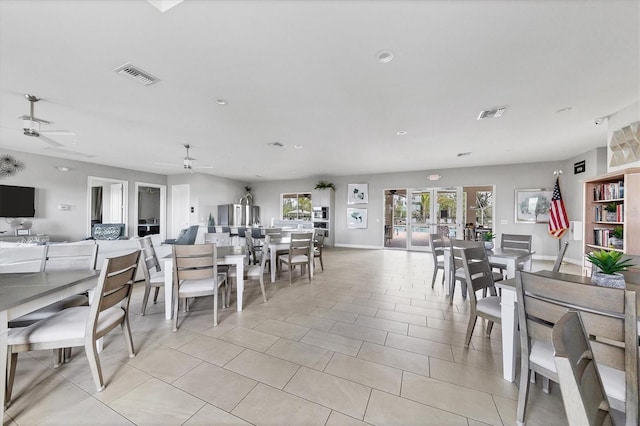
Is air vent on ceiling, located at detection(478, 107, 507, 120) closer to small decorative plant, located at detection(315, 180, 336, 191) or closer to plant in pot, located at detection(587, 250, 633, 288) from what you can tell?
plant in pot, located at detection(587, 250, 633, 288)

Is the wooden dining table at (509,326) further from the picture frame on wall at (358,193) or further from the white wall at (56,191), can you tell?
the white wall at (56,191)

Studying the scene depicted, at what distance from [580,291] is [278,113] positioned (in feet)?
11.3

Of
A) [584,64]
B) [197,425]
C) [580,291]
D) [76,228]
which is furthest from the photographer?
[76,228]

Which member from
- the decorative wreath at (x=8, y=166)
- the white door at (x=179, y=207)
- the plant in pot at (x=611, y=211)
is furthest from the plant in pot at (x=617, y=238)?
the decorative wreath at (x=8, y=166)

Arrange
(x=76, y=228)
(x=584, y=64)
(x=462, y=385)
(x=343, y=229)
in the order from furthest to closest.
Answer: (x=343, y=229) < (x=76, y=228) < (x=584, y=64) < (x=462, y=385)

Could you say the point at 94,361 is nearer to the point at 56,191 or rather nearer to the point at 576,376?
the point at 576,376

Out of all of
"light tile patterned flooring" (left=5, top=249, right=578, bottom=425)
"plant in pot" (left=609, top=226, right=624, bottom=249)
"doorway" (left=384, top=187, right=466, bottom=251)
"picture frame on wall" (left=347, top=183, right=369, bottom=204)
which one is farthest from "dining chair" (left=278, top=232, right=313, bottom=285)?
"doorway" (left=384, top=187, right=466, bottom=251)

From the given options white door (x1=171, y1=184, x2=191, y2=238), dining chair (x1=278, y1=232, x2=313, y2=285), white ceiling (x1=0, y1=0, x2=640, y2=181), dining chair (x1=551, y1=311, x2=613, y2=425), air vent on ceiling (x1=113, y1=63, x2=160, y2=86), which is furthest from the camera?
white door (x1=171, y1=184, x2=191, y2=238)

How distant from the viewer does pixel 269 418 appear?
146cm

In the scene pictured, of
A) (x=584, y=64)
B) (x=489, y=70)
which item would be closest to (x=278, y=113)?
(x=489, y=70)

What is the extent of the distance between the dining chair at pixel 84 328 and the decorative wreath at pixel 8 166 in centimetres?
678

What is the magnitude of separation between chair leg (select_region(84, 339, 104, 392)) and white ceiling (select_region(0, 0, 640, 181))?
7.56 ft

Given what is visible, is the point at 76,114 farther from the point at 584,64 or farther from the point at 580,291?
the point at 584,64

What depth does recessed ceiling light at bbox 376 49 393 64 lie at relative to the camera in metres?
2.13
